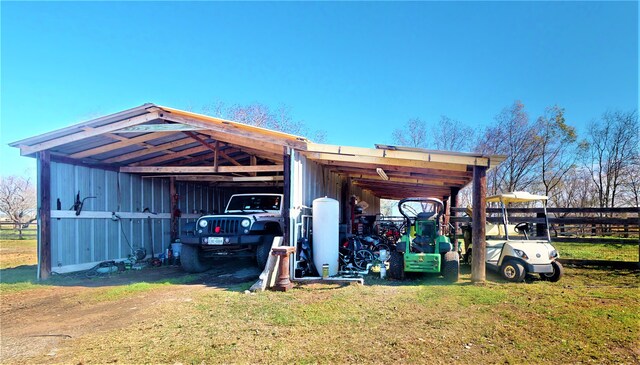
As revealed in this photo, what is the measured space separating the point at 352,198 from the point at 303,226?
5.62m

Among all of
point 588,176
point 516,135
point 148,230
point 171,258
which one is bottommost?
point 171,258

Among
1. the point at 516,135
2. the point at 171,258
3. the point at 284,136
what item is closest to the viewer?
the point at 284,136

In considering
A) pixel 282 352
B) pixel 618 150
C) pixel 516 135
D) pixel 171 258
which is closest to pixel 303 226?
pixel 171 258

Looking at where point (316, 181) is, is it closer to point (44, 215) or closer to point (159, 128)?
point (159, 128)

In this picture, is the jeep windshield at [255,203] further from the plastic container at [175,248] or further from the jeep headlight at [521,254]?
the jeep headlight at [521,254]

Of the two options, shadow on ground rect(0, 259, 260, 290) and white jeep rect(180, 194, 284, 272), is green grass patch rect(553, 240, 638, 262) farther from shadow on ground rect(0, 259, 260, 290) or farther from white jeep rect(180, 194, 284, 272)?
shadow on ground rect(0, 259, 260, 290)

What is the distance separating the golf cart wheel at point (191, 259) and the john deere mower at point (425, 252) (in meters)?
4.37

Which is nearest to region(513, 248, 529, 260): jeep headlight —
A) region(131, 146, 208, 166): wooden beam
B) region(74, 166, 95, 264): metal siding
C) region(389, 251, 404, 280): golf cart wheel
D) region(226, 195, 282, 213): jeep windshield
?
region(389, 251, 404, 280): golf cart wheel

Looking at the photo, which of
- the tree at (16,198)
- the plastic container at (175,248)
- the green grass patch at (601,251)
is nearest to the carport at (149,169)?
the plastic container at (175,248)

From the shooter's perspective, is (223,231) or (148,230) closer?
(223,231)

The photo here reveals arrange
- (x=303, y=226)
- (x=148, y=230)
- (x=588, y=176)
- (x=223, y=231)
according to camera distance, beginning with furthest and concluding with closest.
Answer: (x=588, y=176) → (x=148, y=230) → (x=303, y=226) → (x=223, y=231)

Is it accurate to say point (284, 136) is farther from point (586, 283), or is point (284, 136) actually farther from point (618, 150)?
point (618, 150)

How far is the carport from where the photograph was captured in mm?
7648

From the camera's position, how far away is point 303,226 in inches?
351
